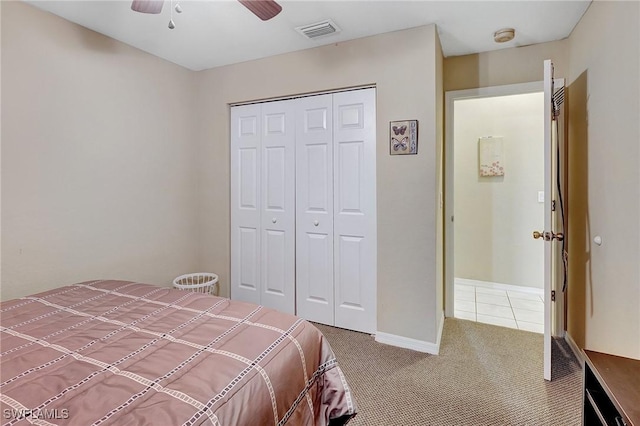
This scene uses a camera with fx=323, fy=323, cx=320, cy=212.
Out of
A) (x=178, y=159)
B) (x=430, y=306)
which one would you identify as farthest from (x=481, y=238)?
(x=178, y=159)

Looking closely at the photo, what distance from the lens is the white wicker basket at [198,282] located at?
3.14m

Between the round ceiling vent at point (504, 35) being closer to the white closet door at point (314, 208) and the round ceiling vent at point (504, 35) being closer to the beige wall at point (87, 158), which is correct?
the white closet door at point (314, 208)

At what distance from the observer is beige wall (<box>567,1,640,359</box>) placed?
5.08ft

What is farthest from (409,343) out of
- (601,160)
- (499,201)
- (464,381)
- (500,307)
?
(499,201)

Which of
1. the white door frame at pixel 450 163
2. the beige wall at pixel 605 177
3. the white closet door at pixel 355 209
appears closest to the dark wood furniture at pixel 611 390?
the beige wall at pixel 605 177

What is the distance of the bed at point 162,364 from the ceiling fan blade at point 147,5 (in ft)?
5.09

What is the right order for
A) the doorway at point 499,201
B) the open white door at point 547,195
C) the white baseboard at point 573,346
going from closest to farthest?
the open white door at point 547,195, the white baseboard at point 573,346, the doorway at point 499,201

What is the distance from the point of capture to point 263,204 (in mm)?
3221

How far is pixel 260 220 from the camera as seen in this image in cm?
325

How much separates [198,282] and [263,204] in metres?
1.12

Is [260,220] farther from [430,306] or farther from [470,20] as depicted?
[470,20]

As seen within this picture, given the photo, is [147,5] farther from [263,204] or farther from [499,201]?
[499,201]

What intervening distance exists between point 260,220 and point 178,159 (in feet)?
3.40

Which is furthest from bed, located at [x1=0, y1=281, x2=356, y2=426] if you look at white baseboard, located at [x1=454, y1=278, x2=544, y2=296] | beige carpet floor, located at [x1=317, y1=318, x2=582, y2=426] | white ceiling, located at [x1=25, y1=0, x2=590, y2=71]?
white baseboard, located at [x1=454, y1=278, x2=544, y2=296]
